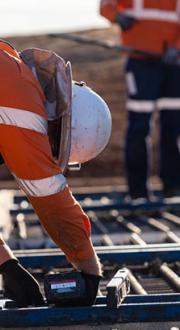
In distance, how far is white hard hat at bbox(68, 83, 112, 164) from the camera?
423cm

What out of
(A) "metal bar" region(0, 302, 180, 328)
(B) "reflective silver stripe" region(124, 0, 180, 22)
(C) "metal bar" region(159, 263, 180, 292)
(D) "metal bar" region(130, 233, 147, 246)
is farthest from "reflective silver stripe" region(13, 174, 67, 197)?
(B) "reflective silver stripe" region(124, 0, 180, 22)

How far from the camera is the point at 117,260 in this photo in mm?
5332

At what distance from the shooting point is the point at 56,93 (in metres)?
4.10

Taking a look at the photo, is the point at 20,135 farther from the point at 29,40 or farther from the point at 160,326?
the point at 29,40

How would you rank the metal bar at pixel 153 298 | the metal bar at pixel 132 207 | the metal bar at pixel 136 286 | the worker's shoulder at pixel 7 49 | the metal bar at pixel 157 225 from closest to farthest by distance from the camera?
the worker's shoulder at pixel 7 49 → the metal bar at pixel 153 298 → the metal bar at pixel 136 286 → the metal bar at pixel 157 225 → the metal bar at pixel 132 207

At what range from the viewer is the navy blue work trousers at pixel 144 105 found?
8.35m

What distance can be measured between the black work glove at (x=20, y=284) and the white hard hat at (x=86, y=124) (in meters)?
0.50

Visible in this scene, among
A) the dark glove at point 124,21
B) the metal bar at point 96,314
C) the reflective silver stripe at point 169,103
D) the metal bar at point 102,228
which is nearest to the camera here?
the metal bar at point 96,314

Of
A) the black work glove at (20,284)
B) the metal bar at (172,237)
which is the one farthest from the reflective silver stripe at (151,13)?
the black work glove at (20,284)

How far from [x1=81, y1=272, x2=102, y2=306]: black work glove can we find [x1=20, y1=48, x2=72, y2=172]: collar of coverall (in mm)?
424

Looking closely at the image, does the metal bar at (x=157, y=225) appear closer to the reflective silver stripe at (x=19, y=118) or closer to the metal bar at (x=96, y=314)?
the metal bar at (x=96, y=314)

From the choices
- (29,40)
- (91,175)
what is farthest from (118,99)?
(29,40)

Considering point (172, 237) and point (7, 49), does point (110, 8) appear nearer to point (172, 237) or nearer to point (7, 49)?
point (172, 237)

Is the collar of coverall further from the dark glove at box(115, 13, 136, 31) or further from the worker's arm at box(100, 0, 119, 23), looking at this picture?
the worker's arm at box(100, 0, 119, 23)
